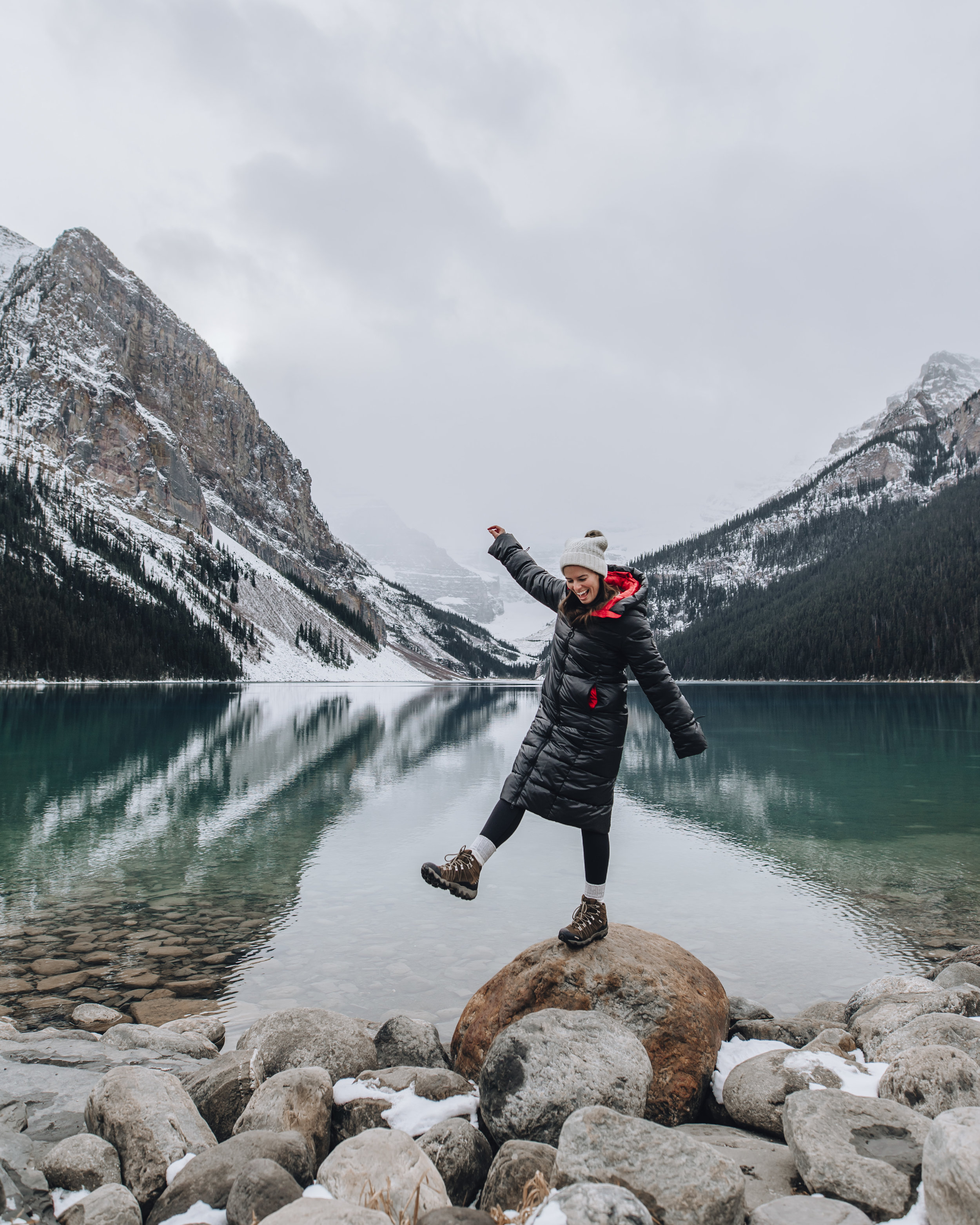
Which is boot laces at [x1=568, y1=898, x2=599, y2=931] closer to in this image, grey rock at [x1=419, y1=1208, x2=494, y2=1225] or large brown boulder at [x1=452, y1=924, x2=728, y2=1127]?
large brown boulder at [x1=452, y1=924, x2=728, y2=1127]

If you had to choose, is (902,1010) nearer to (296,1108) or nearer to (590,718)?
(590,718)

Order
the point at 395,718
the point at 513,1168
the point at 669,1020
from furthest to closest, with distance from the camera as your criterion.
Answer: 1. the point at 395,718
2. the point at 669,1020
3. the point at 513,1168

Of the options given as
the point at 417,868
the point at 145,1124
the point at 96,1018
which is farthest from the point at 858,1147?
the point at 417,868

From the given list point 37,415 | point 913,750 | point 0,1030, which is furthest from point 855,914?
point 37,415

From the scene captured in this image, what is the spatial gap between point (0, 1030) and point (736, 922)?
950 cm

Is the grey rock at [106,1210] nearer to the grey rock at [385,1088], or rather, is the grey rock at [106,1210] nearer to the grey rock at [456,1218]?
the grey rock at [385,1088]

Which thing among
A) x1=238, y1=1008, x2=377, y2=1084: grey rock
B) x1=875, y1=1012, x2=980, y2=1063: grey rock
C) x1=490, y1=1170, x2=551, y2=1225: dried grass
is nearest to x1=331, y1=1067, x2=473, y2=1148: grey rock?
x1=238, y1=1008, x2=377, y2=1084: grey rock

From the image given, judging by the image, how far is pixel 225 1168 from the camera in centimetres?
345

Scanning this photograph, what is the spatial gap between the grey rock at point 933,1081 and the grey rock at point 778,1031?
5.23ft

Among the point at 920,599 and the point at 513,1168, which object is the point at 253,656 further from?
the point at 513,1168

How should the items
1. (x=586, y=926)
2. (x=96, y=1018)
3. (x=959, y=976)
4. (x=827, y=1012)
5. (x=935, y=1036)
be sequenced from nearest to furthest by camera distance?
(x=935, y=1036) → (x=586, y=926) → (x=827, y=1012) → (x=96, y=1018) → (x=959, y=976)

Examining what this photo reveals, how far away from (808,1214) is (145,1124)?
11.0ft

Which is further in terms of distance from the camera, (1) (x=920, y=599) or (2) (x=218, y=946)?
(1) (x=920, y=599)

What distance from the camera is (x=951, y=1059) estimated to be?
429cm
